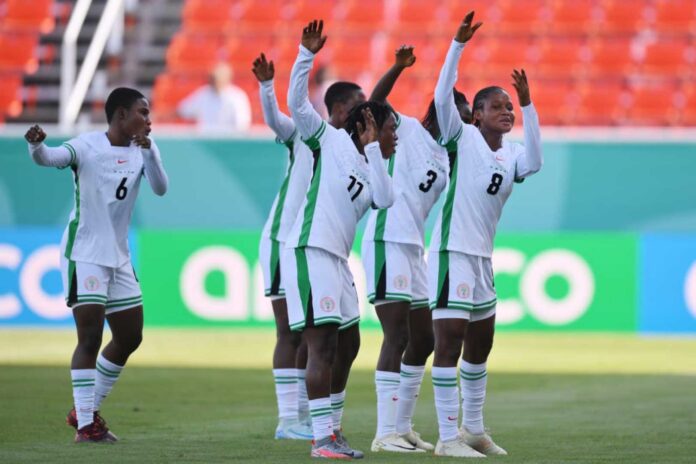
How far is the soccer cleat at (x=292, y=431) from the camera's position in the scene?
8.74 meters

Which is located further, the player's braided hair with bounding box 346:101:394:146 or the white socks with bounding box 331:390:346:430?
the white socks with bounding box 331:390:346:430

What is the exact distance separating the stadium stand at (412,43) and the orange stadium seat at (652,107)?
0.6 inches

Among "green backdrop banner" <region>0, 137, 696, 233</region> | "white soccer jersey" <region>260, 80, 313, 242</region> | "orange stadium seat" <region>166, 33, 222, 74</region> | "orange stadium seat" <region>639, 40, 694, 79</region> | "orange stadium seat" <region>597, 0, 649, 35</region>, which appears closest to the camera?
"white soccer jersey" <region>260, 80, 313, 242</region>

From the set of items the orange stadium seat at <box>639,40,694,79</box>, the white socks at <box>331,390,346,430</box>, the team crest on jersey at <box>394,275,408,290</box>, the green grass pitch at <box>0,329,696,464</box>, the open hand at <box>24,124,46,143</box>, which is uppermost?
the orange stadium seat at <box>639,40,694,79</box>

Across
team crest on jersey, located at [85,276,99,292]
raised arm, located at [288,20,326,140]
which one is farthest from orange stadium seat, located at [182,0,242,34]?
raised arm, located at [288,20,326,140]

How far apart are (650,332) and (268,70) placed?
9671mm

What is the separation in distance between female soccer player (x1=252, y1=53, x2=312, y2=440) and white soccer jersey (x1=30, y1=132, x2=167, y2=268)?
0.86 meters

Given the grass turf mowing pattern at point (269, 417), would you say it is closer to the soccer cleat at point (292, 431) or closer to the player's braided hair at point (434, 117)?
the soccer cleat at point (292, 431)

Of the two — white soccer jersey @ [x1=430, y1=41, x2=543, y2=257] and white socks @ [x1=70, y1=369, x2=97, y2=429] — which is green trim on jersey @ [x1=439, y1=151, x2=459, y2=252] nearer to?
white soccer jersey @ [x1=430, y1=41, x2=543, y2=257]

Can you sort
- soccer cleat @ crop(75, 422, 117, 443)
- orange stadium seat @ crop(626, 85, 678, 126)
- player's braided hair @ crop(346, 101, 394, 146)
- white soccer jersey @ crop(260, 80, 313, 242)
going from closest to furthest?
player's braided hair @ crop(346, 101, 394, 146) → soccer cleat @ crop(75, 422, 117, 443) → white soccer jersey @ crop(260, 80, 313, 242) → orange stadium seat @ crop(626, 85, 678, 126)

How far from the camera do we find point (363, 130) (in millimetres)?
7875

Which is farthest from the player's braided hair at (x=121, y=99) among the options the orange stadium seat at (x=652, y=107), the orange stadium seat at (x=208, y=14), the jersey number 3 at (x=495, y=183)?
the orange stadium seat at (x=208, y=14)

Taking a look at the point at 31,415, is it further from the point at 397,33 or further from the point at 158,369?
the point at 397,33

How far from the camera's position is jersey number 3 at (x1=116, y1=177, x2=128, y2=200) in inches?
343
